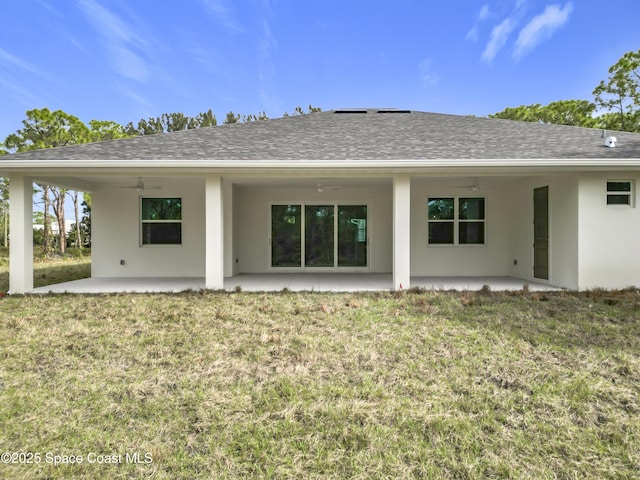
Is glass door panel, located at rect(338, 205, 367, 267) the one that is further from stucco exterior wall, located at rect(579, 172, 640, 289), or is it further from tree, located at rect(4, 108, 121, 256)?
tree, located at rect(4, 108, 121, 256)

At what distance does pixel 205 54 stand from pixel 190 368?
63.6 feet

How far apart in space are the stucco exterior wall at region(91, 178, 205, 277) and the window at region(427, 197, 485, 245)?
6910 millimetres

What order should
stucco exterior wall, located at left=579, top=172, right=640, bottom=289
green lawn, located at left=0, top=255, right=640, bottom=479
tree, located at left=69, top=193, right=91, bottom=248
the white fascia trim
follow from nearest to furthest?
green lawn, located at left=0, top=255, right=640, bottom=479 → the white fascia trim → stucco exterior wall, located at left=579, top=172, right=640, bottom=289 → tree, located at left=69, top=193, right=91, bottom=248

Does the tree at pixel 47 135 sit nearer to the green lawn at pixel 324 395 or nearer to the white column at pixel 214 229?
the white column at pixel 214 229

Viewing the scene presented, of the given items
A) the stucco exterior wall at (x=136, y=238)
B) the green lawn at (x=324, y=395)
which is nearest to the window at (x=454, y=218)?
the green lawn at (x=324, y=395)

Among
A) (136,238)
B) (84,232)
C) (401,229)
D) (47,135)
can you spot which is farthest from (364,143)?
(84,232)

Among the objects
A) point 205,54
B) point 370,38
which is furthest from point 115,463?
point 205,54

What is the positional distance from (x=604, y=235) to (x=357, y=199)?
6140 millimetres

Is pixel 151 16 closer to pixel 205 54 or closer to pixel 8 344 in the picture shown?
pixel 205 54

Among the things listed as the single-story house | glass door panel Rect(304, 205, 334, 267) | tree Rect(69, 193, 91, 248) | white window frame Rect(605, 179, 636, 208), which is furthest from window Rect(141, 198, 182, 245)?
tree Rect(69, 193, 91, 248)

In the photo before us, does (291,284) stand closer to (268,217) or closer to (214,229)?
(214,229)

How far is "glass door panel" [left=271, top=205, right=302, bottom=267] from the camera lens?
36.2 ft

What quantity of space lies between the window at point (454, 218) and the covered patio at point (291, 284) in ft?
4.29

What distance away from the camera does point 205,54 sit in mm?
18781
